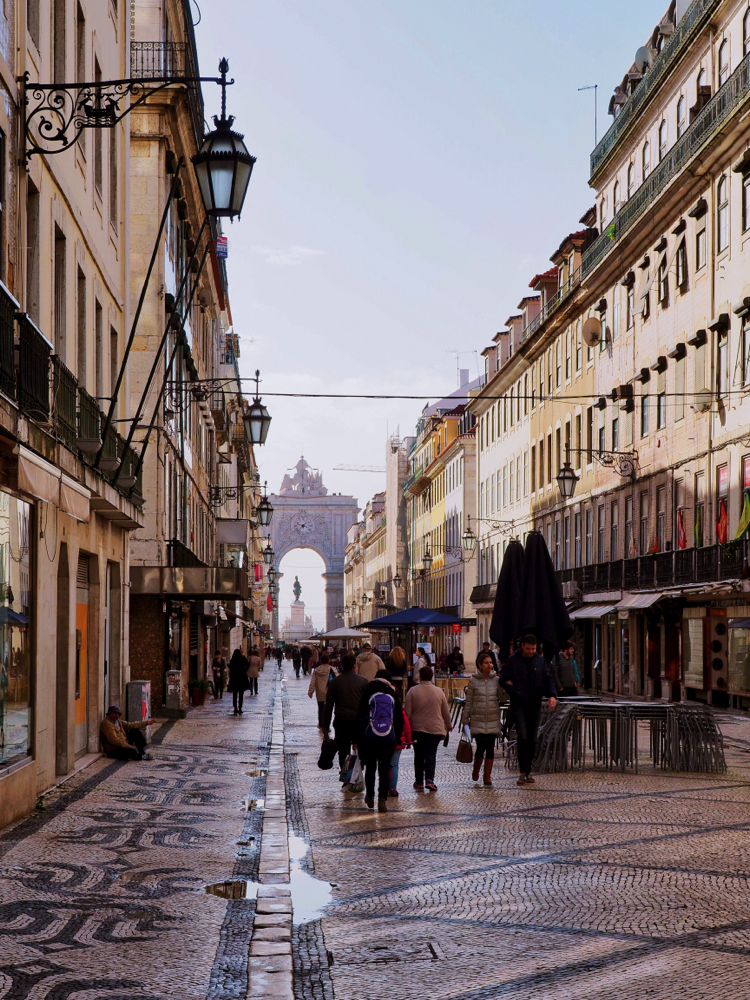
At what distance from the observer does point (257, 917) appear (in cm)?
807

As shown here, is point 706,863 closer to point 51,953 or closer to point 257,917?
point 257,917

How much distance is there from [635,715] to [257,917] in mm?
9490

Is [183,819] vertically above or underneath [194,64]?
underneath

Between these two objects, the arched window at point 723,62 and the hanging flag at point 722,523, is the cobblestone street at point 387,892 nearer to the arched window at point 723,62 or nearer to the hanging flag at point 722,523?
the hanging flag at point 722,523

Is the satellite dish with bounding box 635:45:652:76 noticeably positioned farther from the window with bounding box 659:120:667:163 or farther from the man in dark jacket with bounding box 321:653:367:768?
the man in dark jacket with bounding box 321:653:367:768

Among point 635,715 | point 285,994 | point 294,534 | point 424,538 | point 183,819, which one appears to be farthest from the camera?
point 294,534

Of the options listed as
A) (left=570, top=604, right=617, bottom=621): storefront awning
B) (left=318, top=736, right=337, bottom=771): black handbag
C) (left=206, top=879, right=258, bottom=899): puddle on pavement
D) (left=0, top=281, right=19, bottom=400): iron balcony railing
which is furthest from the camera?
(left=570, top=604, right=617, bottom=621): storefront awning

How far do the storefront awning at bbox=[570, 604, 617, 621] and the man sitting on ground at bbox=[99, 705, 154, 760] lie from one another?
24925mm

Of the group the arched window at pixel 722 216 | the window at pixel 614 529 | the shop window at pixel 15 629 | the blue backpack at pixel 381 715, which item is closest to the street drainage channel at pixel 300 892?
the shop window at pixel 15 629

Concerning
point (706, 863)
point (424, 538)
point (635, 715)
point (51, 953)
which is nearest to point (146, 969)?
point (51, 953)

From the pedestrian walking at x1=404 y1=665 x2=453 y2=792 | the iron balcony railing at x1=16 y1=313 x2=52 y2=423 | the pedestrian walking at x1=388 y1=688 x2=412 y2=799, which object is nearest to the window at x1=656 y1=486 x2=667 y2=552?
the pedestrian walking at x1=404 y1=665 x2=453 y2=792

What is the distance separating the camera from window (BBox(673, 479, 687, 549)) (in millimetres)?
37188

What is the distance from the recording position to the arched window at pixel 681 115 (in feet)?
125

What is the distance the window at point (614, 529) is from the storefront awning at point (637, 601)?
12.9 feet
